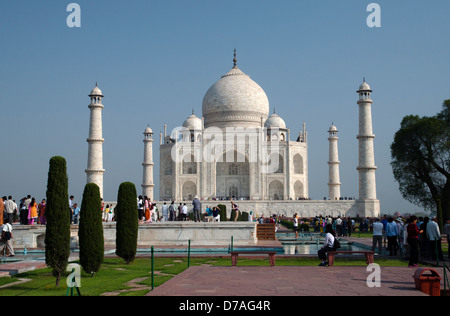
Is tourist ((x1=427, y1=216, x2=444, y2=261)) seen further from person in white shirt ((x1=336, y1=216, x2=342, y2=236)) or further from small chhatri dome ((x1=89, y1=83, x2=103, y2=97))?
small chhatri dome ((x1=89, y1=83, x2=103, y2=97))

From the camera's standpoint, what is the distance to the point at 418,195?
25.9 metres

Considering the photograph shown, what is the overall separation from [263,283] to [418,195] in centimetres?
2084

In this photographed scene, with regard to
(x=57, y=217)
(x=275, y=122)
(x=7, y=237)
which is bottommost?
(x=7, y=237)

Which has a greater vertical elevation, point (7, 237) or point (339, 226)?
point (7, 237)

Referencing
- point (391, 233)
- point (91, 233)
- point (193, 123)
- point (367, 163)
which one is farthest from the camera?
point (193, 123)

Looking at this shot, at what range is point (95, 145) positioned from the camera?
101 feet

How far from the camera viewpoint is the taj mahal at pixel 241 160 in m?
33.3

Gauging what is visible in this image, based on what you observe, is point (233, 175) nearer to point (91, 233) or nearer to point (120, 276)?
point (91, 233)

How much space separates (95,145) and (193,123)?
11978 millimetres

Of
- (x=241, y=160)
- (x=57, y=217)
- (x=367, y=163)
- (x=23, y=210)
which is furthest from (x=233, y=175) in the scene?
(x=57, y=217)

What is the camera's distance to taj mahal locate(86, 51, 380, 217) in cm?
3331

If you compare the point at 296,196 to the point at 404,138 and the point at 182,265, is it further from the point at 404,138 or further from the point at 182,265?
the point at 182,265

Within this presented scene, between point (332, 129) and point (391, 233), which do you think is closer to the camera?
point (391, 233)

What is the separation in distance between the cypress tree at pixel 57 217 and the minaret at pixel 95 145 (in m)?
23.0
